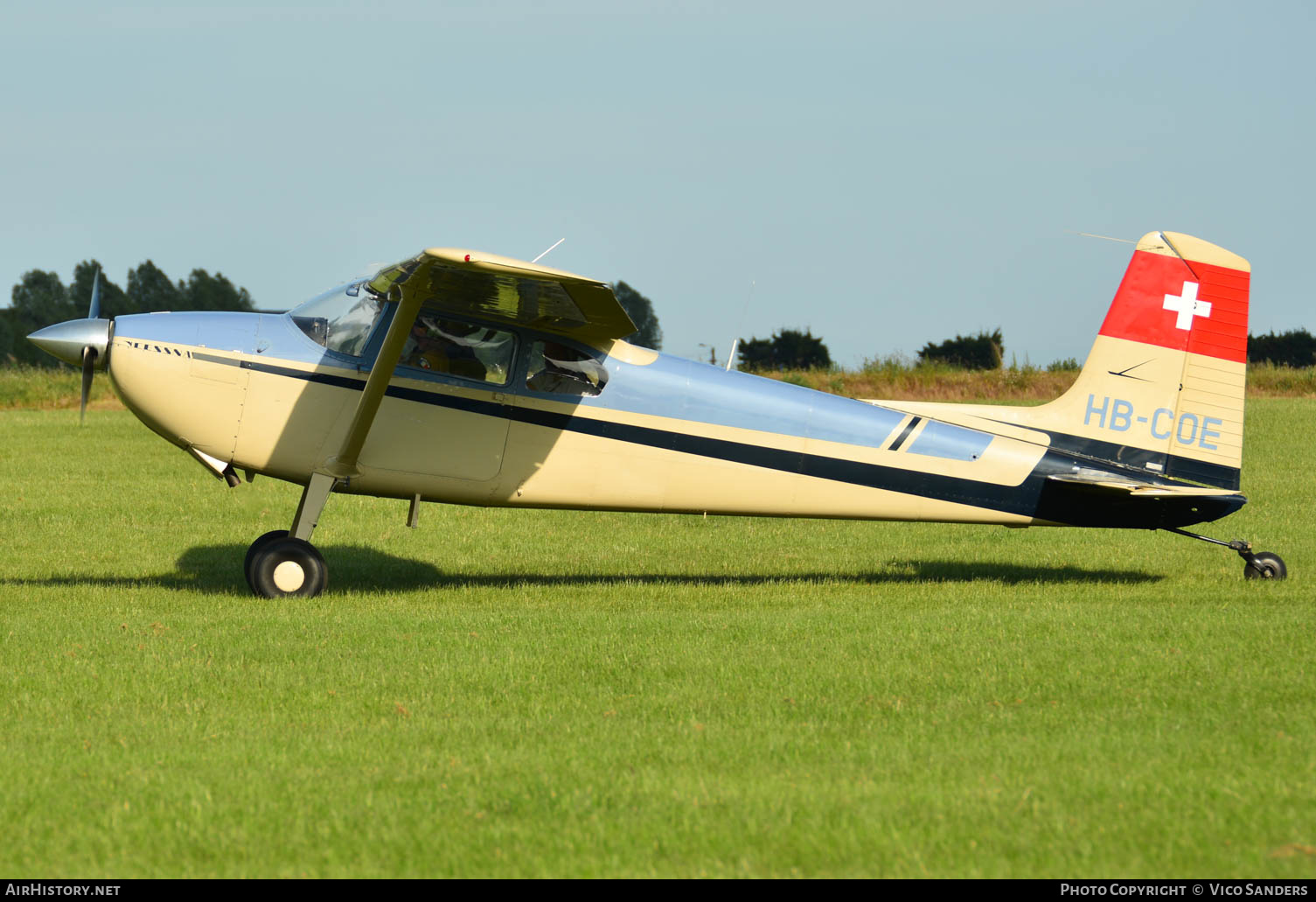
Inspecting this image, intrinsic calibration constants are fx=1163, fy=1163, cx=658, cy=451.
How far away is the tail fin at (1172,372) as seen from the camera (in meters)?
10.4

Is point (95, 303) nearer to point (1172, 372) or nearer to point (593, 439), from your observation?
point (593, 439)

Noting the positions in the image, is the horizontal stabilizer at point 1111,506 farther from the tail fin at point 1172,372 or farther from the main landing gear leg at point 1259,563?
the tail fin at point 1172,372

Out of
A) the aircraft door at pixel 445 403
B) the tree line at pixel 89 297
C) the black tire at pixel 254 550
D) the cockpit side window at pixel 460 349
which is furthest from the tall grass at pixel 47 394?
the tree line at pixel 89 297

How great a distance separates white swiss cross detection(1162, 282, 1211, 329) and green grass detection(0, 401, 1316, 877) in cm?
235

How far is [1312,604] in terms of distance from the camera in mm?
8898

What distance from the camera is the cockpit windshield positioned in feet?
31.3

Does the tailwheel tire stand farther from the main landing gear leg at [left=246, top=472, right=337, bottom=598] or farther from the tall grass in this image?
the tall grass

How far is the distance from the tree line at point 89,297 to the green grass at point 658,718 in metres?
71.1

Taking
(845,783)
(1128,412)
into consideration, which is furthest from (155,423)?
(1128,412)

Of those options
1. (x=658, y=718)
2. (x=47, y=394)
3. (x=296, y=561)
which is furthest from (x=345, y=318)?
(x=47, y=394)

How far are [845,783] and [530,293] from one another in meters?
5.13

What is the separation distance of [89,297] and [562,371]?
81665 mm

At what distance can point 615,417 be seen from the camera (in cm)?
986

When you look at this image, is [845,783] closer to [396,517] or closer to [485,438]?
[485,438]
